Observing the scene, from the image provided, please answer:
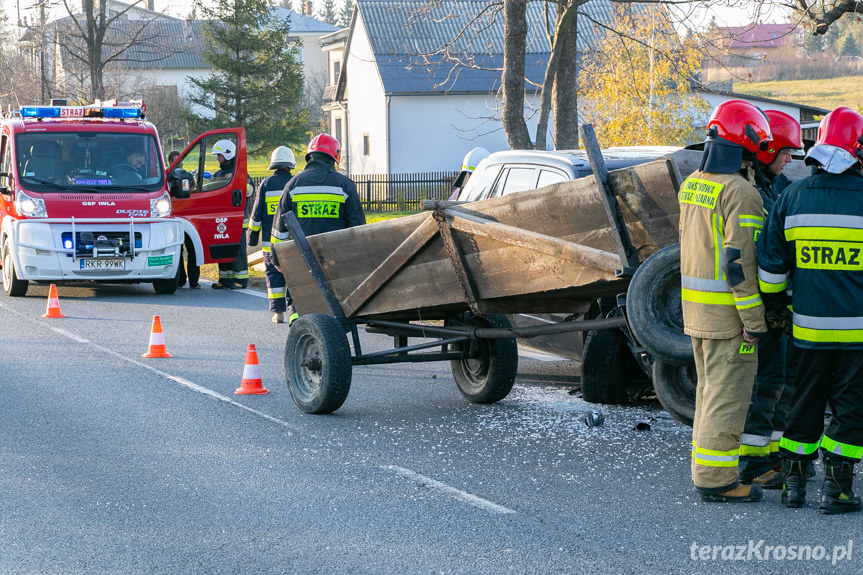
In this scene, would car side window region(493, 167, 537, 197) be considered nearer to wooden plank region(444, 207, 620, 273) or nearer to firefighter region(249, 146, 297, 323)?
wooden plank region(444, 207, 620, 273)

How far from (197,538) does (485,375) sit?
11.1ft

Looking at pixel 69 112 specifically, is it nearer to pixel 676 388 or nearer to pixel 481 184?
pixel 481 184

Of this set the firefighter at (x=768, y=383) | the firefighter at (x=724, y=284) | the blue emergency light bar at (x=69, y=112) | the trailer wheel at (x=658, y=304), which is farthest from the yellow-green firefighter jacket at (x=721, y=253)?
the blue emergency light bar at (x=69, y=112)

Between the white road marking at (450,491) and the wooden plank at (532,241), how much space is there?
1443mm

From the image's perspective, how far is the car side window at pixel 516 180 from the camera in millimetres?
8484

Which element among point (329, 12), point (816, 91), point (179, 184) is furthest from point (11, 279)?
point (329, 12)

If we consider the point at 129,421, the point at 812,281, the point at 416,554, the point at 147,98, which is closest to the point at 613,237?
the point at 812,281

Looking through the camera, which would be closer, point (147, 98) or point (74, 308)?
point (74, 308)

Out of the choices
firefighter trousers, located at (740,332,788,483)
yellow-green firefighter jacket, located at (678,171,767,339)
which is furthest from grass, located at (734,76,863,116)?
yellow-green firefighter jacket, located at (678,171,767,339)

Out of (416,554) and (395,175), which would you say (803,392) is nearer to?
(416,554)

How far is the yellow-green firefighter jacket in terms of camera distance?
5137 millimetres

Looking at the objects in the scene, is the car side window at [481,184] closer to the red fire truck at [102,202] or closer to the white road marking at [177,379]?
the white road marking at [177,379]

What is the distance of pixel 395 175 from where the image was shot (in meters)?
41.3

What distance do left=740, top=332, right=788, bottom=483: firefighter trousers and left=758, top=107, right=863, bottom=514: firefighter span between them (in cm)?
42
